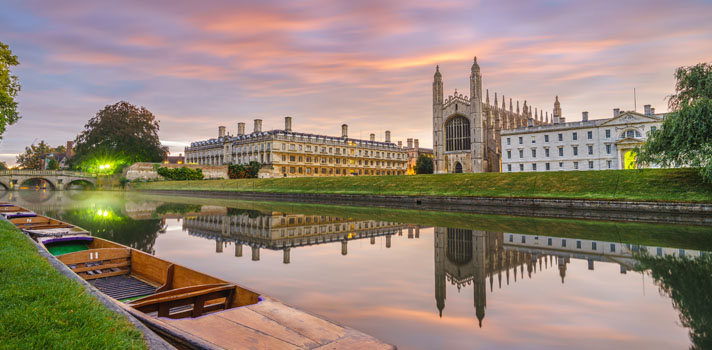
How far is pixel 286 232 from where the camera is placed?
16.5 m

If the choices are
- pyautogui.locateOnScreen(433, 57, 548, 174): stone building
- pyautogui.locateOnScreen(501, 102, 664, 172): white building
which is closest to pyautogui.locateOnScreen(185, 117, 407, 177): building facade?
pyautogui.locateOnScreen(433, 57, 548, 174): stone building

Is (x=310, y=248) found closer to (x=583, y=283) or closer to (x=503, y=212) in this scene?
(x=583, y=283)

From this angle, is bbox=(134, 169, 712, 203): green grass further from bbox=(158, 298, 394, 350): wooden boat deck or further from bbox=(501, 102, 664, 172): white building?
bbox=(501, 102, 664, 172): white building

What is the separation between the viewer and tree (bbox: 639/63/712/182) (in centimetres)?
2250

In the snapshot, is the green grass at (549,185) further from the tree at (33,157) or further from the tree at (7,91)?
the tree at (33,157)

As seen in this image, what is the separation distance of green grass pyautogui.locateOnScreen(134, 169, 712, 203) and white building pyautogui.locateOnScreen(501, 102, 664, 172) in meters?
29.3

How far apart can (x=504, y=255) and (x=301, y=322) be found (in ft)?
27.8

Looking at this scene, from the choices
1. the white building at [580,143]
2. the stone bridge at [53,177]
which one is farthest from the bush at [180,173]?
the white building at [580,143]

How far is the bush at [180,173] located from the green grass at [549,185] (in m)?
28.5

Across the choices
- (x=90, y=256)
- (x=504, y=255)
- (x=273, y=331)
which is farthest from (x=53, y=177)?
(x=273, y=331)

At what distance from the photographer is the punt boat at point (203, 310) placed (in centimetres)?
361

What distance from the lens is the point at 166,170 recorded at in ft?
225

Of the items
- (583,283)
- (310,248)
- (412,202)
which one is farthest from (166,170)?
(583,283)

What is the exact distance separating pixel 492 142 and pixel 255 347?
7331cm
